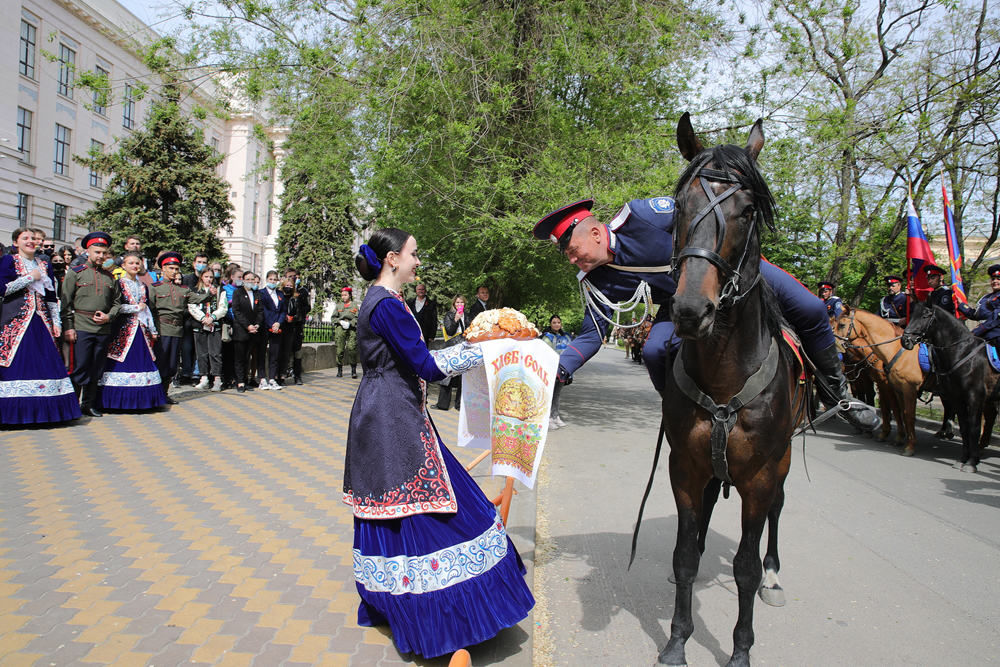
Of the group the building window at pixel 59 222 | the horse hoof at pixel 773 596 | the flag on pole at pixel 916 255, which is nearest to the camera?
the horse hoof at pixel 773 596

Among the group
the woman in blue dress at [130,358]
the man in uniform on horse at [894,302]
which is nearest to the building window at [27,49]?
the woman in blue dress at [130,358]

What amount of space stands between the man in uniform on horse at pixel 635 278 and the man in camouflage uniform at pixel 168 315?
8.24m

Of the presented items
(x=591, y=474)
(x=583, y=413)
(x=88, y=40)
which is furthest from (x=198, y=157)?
(x=591, y=474)

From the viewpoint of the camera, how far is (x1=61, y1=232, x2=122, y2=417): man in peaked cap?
25.1ft

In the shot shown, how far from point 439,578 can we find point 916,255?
309 inches

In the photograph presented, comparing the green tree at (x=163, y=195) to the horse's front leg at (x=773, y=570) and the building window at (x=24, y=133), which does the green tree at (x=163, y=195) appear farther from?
the horse's front leg at (x=773, y=570)

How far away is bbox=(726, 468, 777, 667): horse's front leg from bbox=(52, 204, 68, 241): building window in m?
35.3

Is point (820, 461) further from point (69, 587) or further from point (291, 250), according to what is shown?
point (291, 250)

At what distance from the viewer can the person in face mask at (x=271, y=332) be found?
1172 centimetres

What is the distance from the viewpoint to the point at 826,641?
3.34m

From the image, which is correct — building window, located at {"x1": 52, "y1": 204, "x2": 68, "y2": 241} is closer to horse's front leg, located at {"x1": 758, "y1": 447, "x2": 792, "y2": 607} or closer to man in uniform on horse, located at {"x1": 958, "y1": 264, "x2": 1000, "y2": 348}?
horse's front leg, located at {"x1": 758, "y1": 447, "x2": 792, "y2": 607}

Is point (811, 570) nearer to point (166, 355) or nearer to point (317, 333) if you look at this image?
point (166, 355)

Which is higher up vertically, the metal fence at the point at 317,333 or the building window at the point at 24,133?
the building window at the point at 24,133

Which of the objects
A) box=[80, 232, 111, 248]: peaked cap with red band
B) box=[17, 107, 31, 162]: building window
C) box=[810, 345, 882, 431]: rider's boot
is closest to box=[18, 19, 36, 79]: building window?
box=[17, 107, 31, 162]: building window
